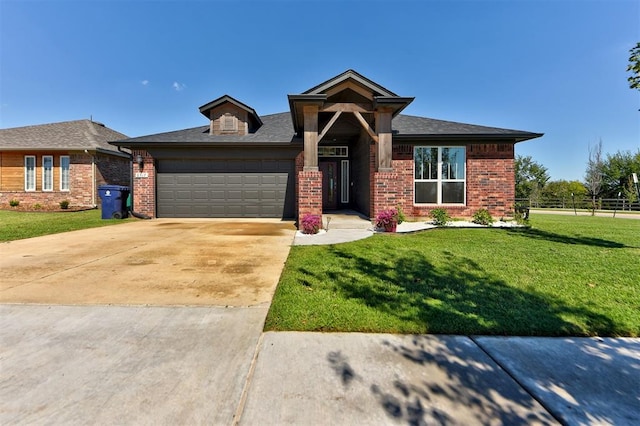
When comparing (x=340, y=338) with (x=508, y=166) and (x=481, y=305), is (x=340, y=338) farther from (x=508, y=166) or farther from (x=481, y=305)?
(x=508, y=166)

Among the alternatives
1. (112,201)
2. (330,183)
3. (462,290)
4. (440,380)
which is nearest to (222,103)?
(330,183)

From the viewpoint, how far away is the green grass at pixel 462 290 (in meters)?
2.78

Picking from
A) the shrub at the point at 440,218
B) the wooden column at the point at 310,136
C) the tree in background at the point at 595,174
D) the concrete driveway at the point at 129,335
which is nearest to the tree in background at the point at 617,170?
the tree in background at the point at 595,174

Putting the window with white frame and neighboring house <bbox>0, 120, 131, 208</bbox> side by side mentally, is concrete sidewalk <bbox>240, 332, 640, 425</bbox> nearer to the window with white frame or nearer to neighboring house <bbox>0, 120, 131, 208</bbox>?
neighboring house <bbox>0, 120, 131, 208</bbox>

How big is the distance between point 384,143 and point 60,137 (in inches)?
707

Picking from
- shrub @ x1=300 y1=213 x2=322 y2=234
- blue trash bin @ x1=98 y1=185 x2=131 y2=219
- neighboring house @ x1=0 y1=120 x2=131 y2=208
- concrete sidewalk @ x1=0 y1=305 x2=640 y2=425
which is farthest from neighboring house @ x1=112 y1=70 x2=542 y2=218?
concrete sidewalk @ x1=0 y1=305 x2=640 y2=425

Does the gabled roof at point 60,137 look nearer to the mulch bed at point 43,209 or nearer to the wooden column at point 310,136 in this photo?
the mulch bed at point 43,209

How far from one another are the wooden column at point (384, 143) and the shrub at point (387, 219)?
1438 mm

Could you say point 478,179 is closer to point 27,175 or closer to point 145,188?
point 145,188

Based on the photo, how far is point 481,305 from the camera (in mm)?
3195

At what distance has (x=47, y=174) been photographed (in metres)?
15.3

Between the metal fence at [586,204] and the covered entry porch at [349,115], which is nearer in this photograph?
the covered entry porch at [349,115]

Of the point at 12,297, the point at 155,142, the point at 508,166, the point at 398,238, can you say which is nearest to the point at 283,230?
the point at 398,238

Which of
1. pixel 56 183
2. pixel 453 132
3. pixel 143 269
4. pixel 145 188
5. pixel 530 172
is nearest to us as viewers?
pixel 143 269
